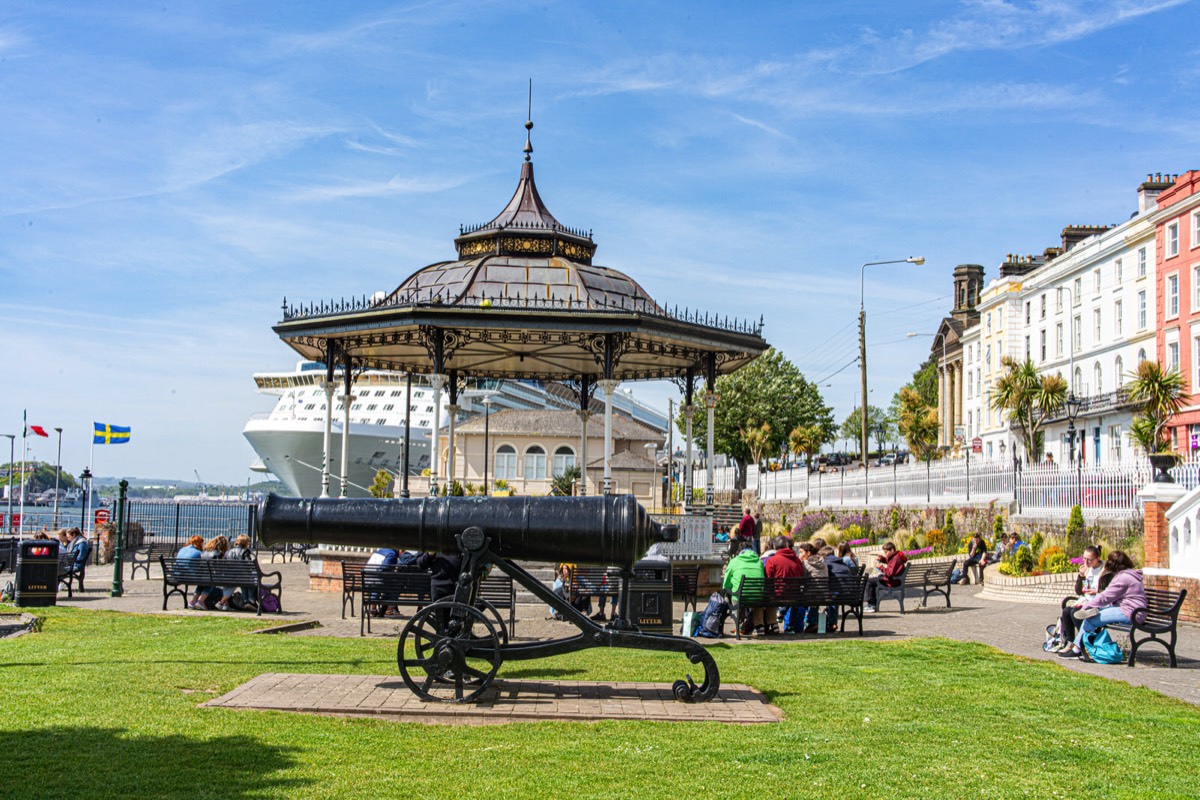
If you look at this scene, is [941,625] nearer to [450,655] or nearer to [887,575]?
[887,575]

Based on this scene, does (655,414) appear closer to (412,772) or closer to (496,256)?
(496,256)

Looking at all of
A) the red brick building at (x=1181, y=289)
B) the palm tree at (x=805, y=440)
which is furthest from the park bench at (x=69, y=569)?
the palm tree at (x=805, y=440)

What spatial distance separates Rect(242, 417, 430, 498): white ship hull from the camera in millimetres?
Result: 68250

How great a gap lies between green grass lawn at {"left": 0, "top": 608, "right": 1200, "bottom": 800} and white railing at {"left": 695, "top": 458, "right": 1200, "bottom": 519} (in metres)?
12.1

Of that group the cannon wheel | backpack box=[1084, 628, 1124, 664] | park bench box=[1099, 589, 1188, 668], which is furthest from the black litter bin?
park bench box=[1099, 589, 1188, 668]

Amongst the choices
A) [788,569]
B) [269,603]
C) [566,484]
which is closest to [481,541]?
[788,569]

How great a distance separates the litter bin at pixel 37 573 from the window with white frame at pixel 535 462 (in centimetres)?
4256

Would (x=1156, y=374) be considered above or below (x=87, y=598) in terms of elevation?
above

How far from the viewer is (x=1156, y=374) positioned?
→ 37062mm

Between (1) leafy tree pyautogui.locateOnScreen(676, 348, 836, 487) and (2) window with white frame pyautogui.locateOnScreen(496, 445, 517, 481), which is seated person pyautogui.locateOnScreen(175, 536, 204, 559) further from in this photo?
(1) leafy tree pyautogui.locateOnScreen(676, 348, 836, 487)

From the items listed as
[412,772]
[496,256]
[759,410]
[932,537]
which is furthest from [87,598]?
[759,410]

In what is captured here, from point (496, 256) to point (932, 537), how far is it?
13189mm

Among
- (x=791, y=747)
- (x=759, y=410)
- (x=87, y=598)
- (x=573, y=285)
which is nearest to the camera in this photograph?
(x=791, y=747)

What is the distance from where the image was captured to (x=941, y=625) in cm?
1641
